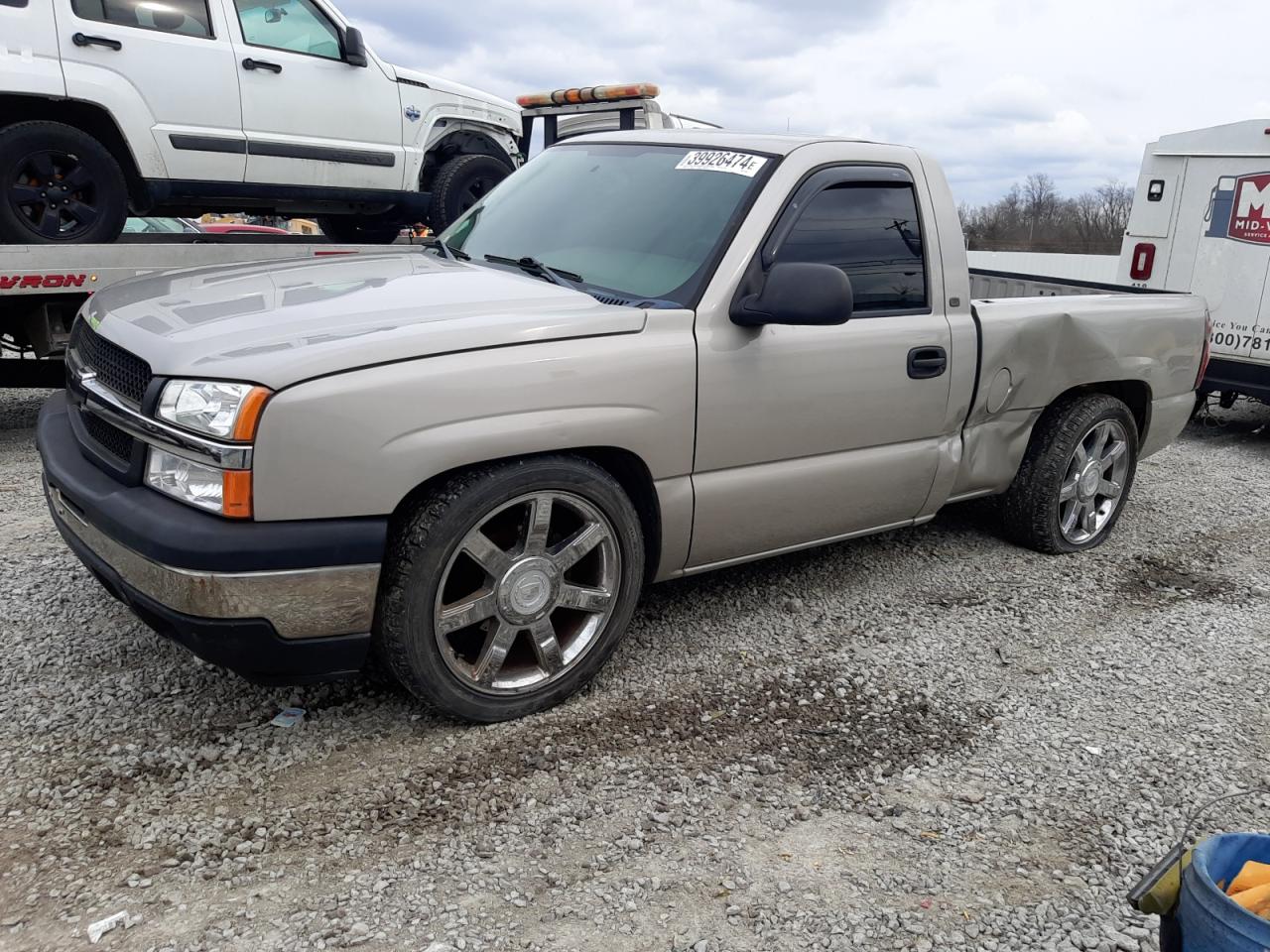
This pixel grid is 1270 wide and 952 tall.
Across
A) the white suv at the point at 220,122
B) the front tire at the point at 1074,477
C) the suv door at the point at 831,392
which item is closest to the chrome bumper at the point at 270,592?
the suv door at the point at 831,392

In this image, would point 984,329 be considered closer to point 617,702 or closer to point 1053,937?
point 617,702

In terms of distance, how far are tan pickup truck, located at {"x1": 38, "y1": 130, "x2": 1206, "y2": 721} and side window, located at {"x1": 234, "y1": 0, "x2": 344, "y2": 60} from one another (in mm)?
3318

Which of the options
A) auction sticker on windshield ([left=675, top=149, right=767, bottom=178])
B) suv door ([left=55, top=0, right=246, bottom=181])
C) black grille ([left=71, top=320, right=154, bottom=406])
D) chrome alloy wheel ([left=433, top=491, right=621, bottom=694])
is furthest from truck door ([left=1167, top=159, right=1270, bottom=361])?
black grille ([left=71, top=320, right=154, bottom=406])

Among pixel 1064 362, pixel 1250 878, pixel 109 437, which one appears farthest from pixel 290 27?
pixel 1250 878

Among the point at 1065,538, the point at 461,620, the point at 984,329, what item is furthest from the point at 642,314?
the point at 1065,538

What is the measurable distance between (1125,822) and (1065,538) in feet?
7.63

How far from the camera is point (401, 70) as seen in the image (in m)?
7.56

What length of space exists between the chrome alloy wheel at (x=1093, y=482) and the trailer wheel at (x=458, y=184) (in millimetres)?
4844

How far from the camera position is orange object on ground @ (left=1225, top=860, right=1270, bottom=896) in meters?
1.97

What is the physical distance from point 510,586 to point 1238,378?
6838 mm

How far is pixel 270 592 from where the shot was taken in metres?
2.63

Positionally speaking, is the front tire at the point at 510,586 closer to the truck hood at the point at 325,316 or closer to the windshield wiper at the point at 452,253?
the truck hood at the point at 325,316

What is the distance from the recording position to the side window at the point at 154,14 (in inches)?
229

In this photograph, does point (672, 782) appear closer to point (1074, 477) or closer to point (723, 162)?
point (723, 162)
